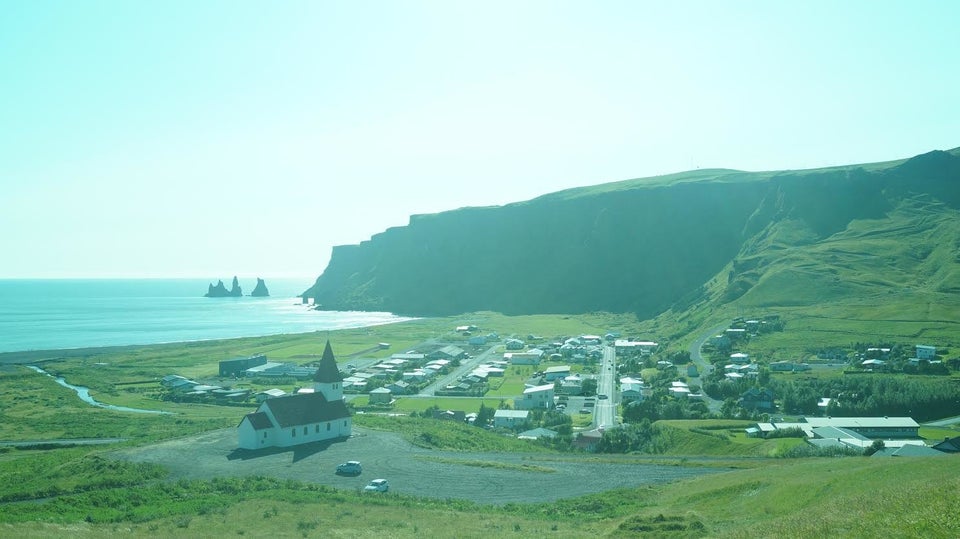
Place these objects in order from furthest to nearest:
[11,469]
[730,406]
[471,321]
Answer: [471,321] < [730,406] < [11,469]

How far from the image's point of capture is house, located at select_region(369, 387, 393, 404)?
6925 centimetres

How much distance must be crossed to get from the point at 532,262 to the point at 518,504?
522ft

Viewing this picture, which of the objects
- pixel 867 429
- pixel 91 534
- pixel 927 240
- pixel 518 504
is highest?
pixel 927 240

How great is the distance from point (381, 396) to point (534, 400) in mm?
16502

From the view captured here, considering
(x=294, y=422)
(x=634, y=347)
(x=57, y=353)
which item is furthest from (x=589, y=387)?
(x=57, y=353)

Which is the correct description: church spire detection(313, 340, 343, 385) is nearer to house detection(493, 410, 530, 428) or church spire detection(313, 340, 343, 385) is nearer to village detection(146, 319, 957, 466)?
village detection(146, 319, 957, 466)

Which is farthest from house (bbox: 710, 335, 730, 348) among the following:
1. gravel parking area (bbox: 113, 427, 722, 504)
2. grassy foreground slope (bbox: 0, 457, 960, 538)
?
grassy foreground slope (bbox: 0, 457, 960, 538)

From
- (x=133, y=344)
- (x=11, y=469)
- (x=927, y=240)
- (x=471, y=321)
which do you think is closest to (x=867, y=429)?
(x=11, y=469)

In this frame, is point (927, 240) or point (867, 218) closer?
point (927, 240)

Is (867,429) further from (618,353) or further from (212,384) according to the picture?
(212,384)

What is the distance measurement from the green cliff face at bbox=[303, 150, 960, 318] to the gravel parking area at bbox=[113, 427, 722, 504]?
277ft

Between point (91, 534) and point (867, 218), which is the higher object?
point (867, 218)

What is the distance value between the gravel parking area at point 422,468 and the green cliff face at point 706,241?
84.6m

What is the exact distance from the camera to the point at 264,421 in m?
41.3
